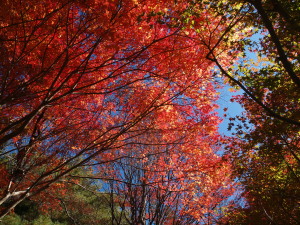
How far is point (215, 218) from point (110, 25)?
14388mm

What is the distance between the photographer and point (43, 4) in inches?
214

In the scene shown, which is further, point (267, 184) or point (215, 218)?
point (215, 218)

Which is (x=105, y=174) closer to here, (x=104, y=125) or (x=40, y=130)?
(x=104, y=125)

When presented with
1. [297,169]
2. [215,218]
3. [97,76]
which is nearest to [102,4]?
[97,76]

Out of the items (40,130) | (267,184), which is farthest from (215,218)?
(40,130)

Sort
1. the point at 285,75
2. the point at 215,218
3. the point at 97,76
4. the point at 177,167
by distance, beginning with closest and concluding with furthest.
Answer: the point at 285,75 < the point at 97,76 < the point at 177,167 < the point at 215,218

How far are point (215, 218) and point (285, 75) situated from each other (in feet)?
37.8

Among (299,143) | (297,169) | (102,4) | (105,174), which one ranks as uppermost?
(102,4)

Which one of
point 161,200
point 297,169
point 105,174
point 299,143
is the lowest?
point 161,200

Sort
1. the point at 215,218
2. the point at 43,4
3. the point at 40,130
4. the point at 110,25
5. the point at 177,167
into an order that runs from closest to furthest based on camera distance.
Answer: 1. the point at 110,25
2. the point at 43,4
3. the point at 40,130
4. the point at 177,167
5. the point at 215,218

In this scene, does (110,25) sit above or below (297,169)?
above

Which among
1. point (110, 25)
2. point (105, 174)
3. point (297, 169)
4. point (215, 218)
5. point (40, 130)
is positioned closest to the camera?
point (110, 25)

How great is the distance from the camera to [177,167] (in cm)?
1009

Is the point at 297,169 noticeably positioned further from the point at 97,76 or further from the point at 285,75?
the point at 97,76
